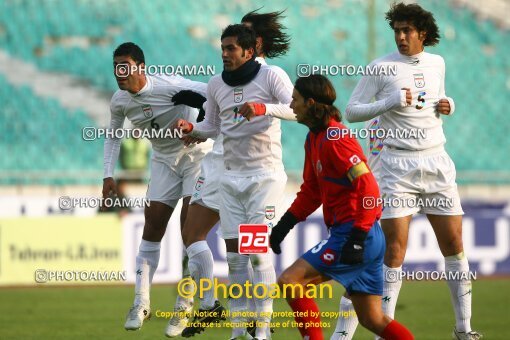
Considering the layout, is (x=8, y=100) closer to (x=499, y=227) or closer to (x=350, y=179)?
(x=499, y=227)

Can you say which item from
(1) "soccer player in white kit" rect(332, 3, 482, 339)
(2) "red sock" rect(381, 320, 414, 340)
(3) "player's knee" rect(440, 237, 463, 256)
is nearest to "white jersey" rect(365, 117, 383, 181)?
(1) "soccer player in white kit" rect(332, 3, 482, 339)

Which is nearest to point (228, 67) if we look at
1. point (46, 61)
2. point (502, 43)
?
point (46, 61)

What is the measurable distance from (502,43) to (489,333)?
14874 millimetres

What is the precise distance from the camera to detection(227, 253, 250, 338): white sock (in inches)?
324

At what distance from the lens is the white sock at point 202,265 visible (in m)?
8.62

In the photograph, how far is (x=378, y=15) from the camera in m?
22.4

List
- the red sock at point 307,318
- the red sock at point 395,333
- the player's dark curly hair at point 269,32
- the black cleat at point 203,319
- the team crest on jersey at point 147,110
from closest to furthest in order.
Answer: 1. the red sock at point 395,333
2. the red sock at point 307,318
3. the black cleat at point 203,319
4. the player's dark curly hair at point 269,32
5. the team crest on jersey at point 147,110

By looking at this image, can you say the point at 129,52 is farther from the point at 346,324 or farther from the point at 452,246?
the point at 452,246

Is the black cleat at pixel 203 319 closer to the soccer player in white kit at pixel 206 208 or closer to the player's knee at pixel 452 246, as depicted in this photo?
the soccer player in white kit at pixel 206 208

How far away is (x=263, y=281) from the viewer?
26.4 feet

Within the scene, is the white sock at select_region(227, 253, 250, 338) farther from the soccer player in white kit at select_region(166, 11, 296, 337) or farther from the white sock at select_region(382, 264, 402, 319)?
the white sock at select_region(382, 264, 402, 319)

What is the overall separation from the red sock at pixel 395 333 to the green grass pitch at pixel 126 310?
316 cm

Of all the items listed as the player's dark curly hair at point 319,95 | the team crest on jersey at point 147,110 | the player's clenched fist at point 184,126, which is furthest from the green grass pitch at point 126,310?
the player's dark curly hair at point 319,95

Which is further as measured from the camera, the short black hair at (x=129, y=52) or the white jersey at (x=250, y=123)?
the short black hair at (x=129, y=52)
